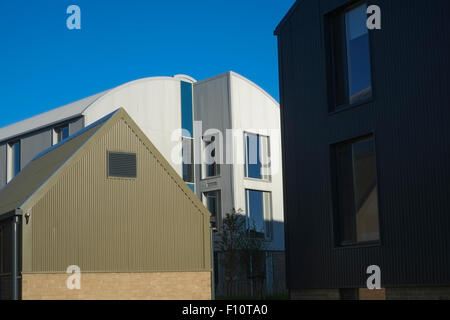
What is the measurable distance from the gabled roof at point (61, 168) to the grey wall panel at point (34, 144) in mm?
11095

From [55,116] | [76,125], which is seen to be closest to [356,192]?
[76,125]

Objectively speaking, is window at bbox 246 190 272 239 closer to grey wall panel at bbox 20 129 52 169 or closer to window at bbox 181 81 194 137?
window at bbox 181 81 194 137

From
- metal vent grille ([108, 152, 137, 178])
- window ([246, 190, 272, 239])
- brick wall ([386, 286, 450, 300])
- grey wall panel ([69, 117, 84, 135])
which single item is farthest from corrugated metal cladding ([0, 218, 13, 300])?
window ([246, 190, 272, 239])

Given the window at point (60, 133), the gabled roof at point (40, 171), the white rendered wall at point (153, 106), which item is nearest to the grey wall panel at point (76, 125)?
the white rendered wall at point (153, 106)

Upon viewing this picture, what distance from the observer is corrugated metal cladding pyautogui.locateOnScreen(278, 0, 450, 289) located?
1605 centimetres

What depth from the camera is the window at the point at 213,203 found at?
39250 mm

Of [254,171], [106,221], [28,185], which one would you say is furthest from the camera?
[254,171]

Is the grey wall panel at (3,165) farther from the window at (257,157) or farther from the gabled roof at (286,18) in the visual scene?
the gabled roof at (286,18)

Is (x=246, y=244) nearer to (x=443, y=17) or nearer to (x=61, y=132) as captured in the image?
(x=61, y=132)

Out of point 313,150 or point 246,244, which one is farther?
point 246,244

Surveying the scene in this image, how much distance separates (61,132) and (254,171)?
36.4 feet

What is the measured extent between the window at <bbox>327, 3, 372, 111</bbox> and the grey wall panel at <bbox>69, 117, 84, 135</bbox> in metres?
19.4

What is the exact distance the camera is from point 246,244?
3656 cm
